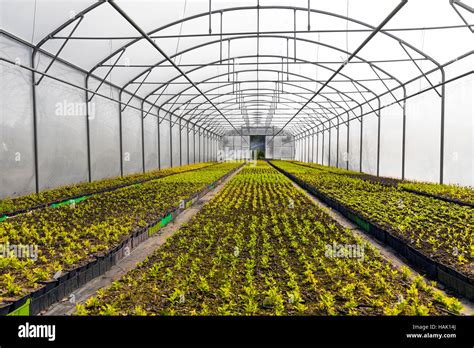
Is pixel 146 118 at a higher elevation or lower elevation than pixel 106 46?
lower

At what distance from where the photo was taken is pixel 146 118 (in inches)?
824

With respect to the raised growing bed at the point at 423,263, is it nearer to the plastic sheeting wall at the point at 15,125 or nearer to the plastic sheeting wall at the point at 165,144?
the plastic sheeting wall at the point at 15,125

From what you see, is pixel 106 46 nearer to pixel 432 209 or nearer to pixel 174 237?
pixel 174 237

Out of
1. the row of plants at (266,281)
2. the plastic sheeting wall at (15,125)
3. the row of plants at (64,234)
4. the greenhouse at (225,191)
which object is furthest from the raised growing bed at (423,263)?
the plastic sheeting wall at (15,125)

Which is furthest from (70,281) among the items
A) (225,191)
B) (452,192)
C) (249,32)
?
(452,192)

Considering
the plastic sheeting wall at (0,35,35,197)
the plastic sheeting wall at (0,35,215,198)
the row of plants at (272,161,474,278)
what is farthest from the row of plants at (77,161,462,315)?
the plastic sheeting wall at (0,35,215,198)

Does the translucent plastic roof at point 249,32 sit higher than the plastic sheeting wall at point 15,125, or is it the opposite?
the translucent plastic roof at point 249,32

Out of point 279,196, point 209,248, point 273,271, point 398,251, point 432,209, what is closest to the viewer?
point 273,271

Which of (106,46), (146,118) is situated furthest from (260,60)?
(146,118)

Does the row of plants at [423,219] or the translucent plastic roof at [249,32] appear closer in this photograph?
the row of plants at [423,219]

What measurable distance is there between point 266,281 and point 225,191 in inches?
354

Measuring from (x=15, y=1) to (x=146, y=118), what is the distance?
41.1 ft

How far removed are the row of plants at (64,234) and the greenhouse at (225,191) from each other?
4 centimetres

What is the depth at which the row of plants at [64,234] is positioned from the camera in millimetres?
4195
